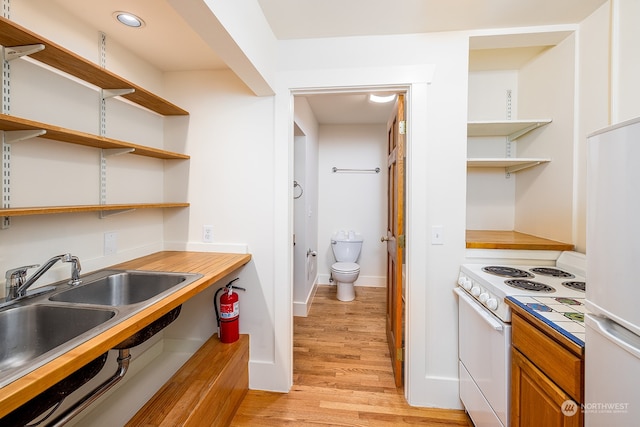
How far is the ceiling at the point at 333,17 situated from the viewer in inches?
51.2

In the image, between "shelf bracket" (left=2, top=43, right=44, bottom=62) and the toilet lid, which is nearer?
"shelf bracket" (left=2, top=43, right=44, bottom=62)

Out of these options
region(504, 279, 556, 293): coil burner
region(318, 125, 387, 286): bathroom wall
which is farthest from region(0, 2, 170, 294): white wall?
region(318, 125, 387, 286): bathroom wall

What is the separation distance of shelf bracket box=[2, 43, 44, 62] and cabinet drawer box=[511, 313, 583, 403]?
2.13 metres

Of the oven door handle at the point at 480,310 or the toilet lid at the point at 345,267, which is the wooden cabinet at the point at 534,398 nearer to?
the oven door handle at the point at 480,310

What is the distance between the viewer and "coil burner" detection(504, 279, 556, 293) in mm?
1138

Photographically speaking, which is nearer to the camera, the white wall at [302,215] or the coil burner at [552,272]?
the coil burner at [552,272]

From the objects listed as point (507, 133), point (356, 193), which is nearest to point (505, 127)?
point (507, 133)

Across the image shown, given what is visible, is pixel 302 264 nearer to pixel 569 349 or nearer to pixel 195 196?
pixel 195 196

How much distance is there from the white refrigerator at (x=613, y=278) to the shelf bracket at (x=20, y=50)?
1.89m

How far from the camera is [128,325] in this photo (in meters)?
0.82

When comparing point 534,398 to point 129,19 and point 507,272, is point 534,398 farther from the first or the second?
point 129,19

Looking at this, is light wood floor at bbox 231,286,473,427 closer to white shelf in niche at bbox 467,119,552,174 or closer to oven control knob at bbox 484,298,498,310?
oven control knob at bbox 484,298,498,310

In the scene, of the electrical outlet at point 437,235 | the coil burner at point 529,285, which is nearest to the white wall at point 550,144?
the coil burner at point 529,285

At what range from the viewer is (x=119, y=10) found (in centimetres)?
127
